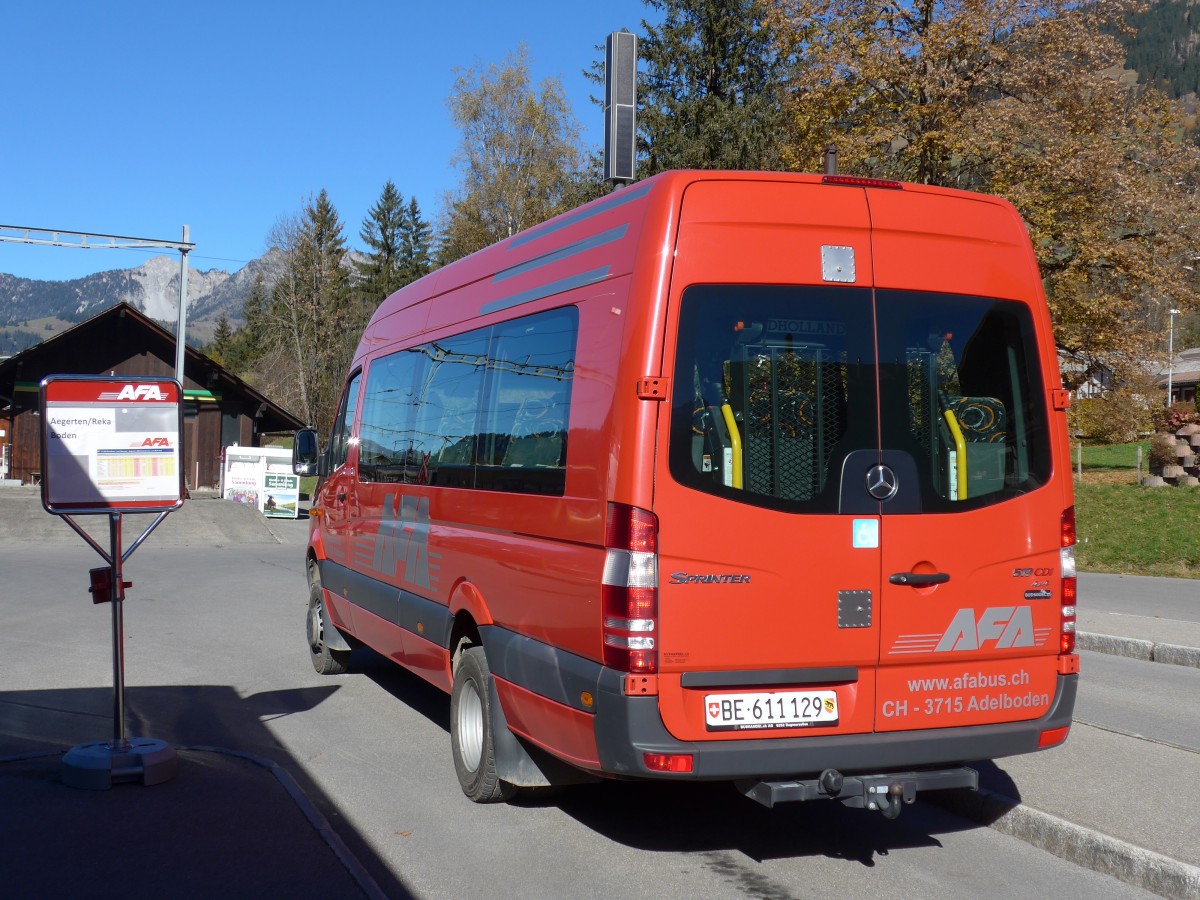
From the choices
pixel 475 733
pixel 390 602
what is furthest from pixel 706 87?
pixel 475 733

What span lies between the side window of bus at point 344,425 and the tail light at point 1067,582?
562 cm

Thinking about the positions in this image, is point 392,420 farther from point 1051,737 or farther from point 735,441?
point 1051,737

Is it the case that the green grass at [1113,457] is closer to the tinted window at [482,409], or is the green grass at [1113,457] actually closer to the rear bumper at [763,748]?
the tinted window at [482,409]

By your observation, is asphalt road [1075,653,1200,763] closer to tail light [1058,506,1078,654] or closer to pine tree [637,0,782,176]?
tail light [1058,506,1078,654]

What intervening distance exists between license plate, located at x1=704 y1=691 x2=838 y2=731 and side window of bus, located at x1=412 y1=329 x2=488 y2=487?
2148 mm

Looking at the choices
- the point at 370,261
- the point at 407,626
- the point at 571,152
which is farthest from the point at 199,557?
the point at 370,261

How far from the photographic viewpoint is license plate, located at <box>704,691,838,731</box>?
15.6 ft

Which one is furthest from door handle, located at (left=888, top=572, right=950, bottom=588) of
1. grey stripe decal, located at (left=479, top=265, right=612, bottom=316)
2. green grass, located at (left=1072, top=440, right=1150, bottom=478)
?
green grass, located at (left=1072, top=440, right=1150, bottom=478)

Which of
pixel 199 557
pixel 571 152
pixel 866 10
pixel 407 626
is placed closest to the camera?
pixel 407 626

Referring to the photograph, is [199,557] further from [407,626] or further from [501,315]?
[501,315]

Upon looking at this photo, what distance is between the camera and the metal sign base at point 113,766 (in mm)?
6219

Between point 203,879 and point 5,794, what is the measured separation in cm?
174

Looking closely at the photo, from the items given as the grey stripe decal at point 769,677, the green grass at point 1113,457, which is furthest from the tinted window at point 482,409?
the green grass at point 1113,457

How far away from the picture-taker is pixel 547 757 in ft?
19.1
